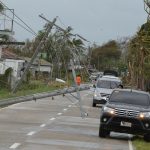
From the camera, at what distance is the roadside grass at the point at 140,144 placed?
19.4 m

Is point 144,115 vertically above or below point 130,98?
below

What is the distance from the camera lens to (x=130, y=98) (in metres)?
23.2

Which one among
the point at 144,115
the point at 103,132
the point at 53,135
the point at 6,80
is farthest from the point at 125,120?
the point at 6,80

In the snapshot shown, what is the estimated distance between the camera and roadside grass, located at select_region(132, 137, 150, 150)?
19.4 meters

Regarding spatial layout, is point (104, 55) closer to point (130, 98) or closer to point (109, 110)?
point (130, 98)

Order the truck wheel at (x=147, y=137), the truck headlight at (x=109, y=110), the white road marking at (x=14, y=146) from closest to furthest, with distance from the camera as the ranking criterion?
the white road marking at (x=14, y=146)
the truck headlight at (x=109, y=110)
the truck wheel at (x=147, y=137)

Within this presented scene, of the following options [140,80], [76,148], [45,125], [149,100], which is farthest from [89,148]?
[140,80]

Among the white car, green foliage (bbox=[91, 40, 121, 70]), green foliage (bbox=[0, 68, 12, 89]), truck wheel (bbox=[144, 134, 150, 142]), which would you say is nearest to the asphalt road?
truck wheel (bbox=[144, 134, 150, 142])

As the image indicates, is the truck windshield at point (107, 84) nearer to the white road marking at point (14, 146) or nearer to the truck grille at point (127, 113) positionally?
the truck grille at point (127, 113)

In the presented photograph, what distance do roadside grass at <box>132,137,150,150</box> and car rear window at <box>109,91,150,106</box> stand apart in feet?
4.07

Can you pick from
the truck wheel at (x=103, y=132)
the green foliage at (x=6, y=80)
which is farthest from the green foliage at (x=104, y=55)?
the truck wheel at (x=103, y=132)

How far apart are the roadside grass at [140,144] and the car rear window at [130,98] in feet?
4.07

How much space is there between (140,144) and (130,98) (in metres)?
2.94

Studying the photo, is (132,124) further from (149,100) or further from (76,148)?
(76,148)
